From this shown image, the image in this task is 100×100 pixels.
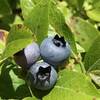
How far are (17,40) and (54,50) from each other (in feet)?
0.44

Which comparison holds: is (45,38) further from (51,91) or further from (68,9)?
(68,9)

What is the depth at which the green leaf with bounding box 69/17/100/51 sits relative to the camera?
1.77 metres

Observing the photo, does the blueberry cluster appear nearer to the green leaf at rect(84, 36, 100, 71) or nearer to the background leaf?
the green leaf at rect(84, 36, 100, 71)

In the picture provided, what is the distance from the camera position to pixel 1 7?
7.41ft

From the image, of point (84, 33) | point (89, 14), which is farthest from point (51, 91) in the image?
point (89, 14)

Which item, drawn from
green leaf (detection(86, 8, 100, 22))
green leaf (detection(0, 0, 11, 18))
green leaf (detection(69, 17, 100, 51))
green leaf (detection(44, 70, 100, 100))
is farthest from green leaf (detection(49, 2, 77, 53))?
green leaf (detection(0, 0, 11, 18))

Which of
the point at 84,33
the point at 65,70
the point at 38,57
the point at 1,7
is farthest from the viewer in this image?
the point at 1,7

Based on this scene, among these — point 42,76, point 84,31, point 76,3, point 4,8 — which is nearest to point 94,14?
point 76,3

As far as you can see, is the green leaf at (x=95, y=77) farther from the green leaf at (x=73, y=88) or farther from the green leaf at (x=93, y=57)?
the green leaf at (x=73, y=88)

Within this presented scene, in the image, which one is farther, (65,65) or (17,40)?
(65,65)

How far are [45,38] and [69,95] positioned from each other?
222 millimetres

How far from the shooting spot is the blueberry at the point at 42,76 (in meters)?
1.25

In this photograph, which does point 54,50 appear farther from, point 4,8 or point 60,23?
point 4,8

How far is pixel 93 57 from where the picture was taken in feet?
5.04
